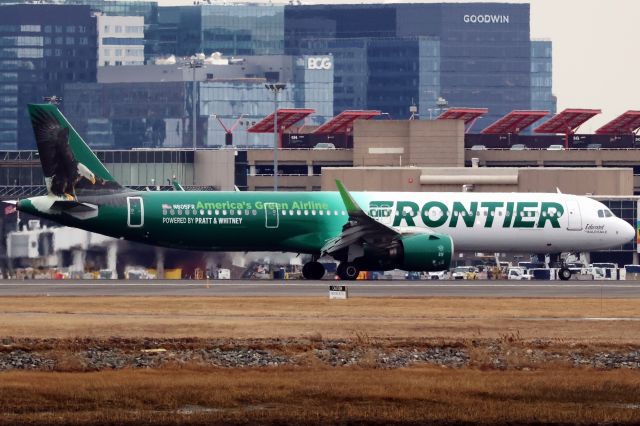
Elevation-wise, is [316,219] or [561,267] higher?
[316,219]

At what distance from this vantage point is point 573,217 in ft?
236

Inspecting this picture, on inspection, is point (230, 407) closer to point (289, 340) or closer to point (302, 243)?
point (289, 340)

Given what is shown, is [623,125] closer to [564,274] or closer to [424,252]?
[564,274]

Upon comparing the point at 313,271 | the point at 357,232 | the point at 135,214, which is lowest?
the point at 313,271

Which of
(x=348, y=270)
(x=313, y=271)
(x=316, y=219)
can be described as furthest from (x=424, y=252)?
(x=313, y=271)

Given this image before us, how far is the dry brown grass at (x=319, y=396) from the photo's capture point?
1079 inches

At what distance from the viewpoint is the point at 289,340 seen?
39.2 metres

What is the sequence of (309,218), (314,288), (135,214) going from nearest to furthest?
(314,288)
(135,214)
(309,218)

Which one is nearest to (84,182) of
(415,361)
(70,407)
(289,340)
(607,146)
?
(289,340)

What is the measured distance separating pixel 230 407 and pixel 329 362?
23.1 feet

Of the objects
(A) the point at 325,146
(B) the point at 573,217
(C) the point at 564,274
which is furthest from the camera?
(A) the point at 325,146

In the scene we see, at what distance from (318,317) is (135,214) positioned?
22.3 meters

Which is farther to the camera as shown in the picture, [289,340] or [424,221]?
[424,221]

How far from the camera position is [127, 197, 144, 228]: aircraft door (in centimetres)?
6681
